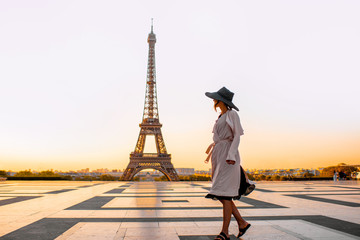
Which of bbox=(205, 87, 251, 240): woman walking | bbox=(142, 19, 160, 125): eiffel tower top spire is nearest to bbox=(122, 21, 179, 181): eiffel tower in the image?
bbox=(142, 19, 160, 125): eiffel tower top spire

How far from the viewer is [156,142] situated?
4075 centimetres

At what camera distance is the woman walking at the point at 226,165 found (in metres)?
3.17

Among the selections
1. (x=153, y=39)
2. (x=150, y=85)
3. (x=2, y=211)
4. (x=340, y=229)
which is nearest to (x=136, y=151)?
(x=150, y=85)

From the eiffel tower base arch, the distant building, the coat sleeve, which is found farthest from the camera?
the distant building

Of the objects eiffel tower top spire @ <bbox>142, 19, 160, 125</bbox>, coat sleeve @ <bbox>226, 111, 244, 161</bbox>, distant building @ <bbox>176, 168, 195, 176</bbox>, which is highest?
eiffel tower top spire @ <bbox>142, 19, 160, 125</bbox>

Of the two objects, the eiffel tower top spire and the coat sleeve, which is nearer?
the coat sleeve

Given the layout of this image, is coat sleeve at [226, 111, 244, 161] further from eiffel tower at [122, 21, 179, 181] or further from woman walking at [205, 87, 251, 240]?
eiffel tower at [122, 21, 179, 181]

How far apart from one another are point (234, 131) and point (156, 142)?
37.8 meters

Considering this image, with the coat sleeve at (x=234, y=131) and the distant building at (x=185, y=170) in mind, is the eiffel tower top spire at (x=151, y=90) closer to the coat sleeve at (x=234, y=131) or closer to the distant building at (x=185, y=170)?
the coat sleeve at (x=234, y=131)

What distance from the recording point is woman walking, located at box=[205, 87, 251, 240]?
125 inches

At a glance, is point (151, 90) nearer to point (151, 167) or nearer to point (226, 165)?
point (151, 167)

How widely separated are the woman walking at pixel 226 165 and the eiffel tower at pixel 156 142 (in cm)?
3389

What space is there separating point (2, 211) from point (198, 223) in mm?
3818

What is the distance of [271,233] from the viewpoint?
3465mm
